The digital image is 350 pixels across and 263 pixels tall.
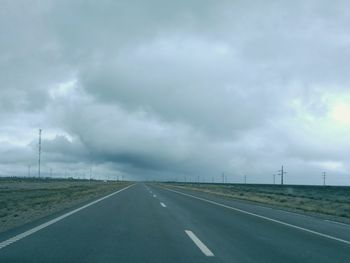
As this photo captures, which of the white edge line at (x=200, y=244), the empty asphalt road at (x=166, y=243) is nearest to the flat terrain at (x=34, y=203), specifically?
the empty asphalt road at (x=166, y=243)

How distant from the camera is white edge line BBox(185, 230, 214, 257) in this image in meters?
9.90

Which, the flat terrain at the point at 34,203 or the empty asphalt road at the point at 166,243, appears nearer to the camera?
the empty asphalt road at the point at 166,243

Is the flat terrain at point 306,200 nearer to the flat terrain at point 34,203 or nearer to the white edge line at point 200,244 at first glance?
the white edge line at point 200,244

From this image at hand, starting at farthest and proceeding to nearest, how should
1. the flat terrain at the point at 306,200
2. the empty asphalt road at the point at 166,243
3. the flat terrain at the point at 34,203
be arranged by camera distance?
the flat terrain at the point at 306,200, the flat terrain at the point at 34,203, the empty asphalt road at the point at 166,243

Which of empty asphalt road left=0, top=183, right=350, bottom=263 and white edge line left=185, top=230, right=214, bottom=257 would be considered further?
white edge line left=185, top=230, right=214, bottom=257

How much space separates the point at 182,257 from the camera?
368 inches

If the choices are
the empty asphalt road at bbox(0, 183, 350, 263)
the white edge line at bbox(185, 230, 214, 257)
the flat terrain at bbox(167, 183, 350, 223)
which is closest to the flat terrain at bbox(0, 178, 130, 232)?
the empty asphalt road at bbox(0, 183, 350, 263)

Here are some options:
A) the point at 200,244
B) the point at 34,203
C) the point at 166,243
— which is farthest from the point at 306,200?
the point at 166,243

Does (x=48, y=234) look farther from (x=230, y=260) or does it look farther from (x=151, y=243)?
(x=230, y=260)

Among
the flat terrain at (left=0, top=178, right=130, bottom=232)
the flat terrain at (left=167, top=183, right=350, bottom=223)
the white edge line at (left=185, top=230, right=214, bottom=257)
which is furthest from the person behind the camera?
the flat terrain at (left=167, top=183, right=350, bottom=223)

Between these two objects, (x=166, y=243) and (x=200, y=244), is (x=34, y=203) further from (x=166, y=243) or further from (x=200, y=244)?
(x=200, y=244)

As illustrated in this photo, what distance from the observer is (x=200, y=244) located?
1124cm

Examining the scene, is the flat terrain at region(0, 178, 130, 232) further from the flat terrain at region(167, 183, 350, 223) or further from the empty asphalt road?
the flat terrain at region(167, 183, 350, 223)

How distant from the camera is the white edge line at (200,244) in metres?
9.90
